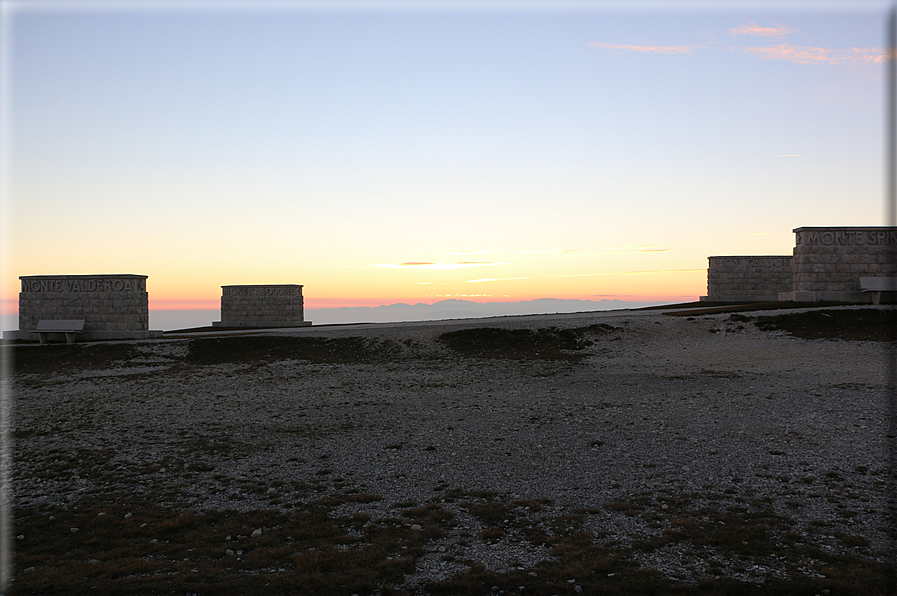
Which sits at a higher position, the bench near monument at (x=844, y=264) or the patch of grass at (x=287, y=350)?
→ the bench near monument at (x=844, y=264)

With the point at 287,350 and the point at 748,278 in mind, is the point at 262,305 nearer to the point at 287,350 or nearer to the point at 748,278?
the point at 287,350

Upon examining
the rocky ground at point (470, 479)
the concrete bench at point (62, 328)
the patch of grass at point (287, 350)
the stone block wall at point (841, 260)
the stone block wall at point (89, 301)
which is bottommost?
the rocky ground at point (470, 479)

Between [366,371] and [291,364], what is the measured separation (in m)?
3.67

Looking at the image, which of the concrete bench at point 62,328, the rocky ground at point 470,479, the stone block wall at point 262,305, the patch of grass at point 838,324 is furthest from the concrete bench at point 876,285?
the concrete bench at point 62,328

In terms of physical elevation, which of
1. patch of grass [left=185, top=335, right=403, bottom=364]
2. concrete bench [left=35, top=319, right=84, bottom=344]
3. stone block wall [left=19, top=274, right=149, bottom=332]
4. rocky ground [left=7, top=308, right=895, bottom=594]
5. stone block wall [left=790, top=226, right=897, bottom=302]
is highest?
stone block wall [left=790, top=226, right=897, bottom=302]

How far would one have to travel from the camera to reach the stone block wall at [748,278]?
4375 centimetres

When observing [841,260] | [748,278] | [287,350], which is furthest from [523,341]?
[748,278]

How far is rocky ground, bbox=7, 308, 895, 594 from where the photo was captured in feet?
20.2

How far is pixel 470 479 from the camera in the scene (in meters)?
9.16

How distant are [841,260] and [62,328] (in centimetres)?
4404

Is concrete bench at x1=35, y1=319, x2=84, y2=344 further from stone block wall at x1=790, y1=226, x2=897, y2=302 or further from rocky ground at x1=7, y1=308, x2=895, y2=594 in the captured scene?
stone block wall at x1=790, y1=226, x2=897, y2=302

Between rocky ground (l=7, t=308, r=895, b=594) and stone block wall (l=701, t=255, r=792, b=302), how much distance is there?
26.2m

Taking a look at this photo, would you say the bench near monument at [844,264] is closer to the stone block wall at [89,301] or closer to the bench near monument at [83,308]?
the bench near monument at [83,308]

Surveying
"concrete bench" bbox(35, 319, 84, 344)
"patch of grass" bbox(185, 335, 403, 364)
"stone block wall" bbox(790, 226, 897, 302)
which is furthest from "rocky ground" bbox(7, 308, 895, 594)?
"stone block wall" bbox(790, 226, 897, 302)
